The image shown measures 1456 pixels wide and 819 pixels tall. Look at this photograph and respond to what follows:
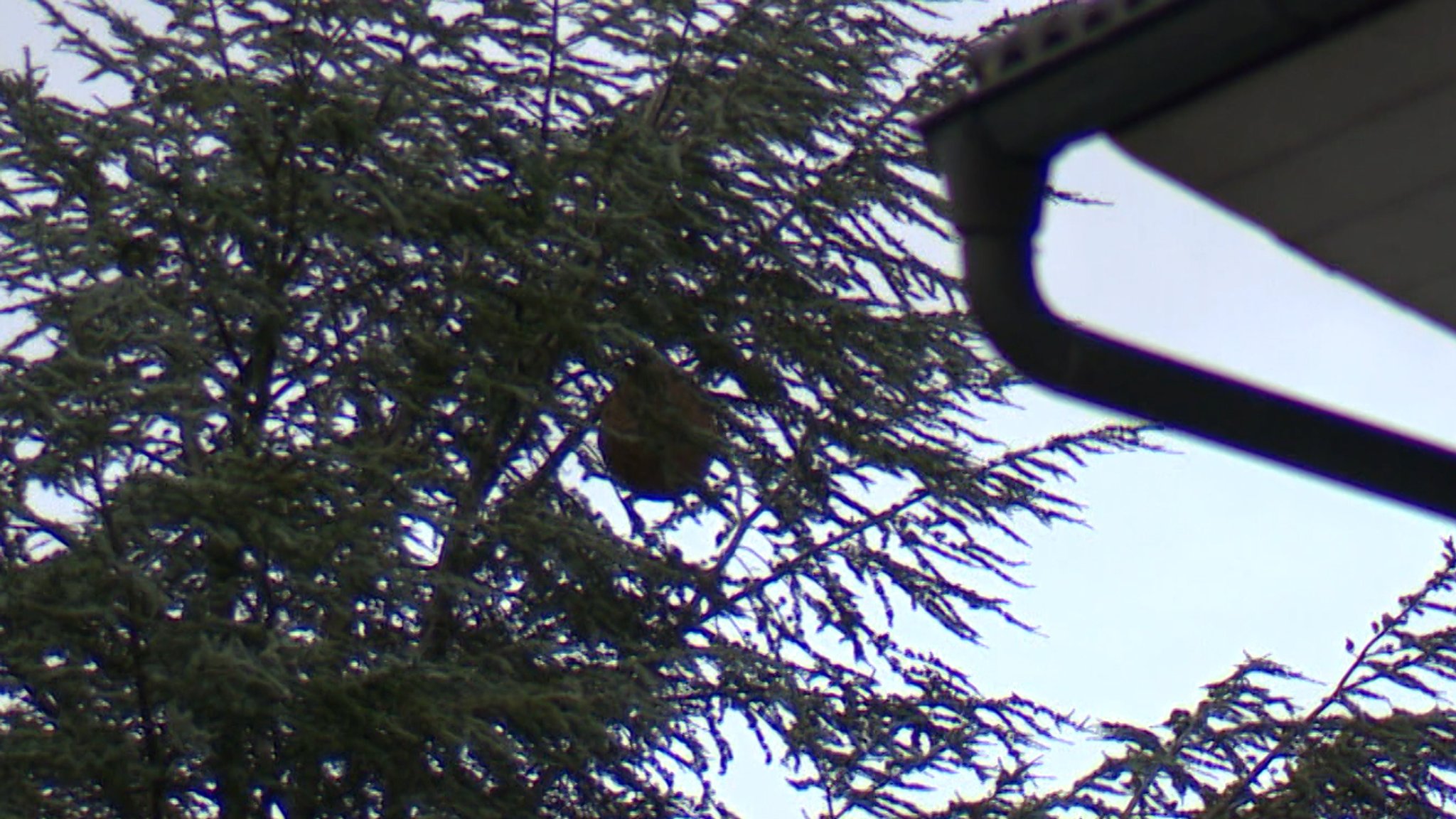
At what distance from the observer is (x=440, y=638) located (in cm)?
956

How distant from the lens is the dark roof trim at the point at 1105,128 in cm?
170

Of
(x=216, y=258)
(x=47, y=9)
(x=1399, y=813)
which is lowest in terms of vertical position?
(x=1399, y=813)

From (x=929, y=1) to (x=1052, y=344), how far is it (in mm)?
9356

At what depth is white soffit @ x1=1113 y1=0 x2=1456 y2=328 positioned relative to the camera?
1719 mm

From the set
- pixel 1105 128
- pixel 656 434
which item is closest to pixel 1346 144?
pixel 1105 128

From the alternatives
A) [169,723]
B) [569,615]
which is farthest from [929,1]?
[169,723]

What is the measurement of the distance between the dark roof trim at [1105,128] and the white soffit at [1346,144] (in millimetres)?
33

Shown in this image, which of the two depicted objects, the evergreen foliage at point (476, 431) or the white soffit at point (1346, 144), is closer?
the white soffit at point (1346, 144)

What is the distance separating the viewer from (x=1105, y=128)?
68.9 inches

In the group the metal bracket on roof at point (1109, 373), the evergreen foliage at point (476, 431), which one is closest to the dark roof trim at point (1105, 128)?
the metal bracket on roof at point (1109, 373)

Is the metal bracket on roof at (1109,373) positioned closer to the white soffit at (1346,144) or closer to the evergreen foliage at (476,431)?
the white soffit at (1346,144)

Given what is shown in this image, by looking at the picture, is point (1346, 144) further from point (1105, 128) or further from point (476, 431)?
point (476, 431)

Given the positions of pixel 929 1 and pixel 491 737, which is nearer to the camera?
pixel 491 737

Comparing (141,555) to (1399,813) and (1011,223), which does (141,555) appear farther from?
(1011,223)
